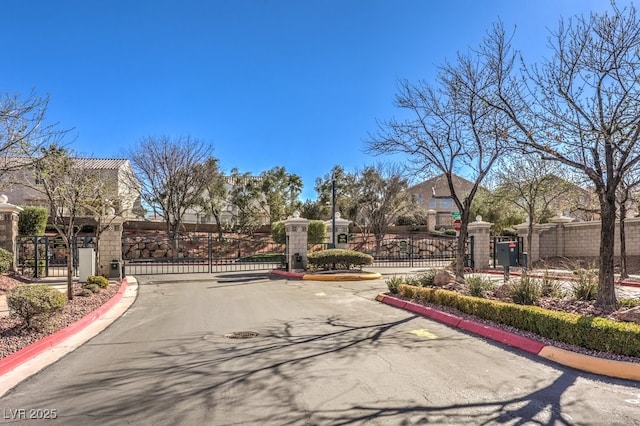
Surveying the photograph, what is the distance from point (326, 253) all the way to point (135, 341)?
13.5m

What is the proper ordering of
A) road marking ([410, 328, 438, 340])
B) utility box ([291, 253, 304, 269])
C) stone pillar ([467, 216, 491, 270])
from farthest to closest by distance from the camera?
stone pillar ([467, 216, 491, 270])
utility box ([291, 253, 304, 269])
road marking ([410, 328, 438, 340])

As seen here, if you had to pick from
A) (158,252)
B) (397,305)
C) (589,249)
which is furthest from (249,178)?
(397,305)

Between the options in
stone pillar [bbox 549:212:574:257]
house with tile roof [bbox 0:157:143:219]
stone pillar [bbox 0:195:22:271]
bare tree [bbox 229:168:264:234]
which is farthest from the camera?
bare tree [bbox 229:168:264:234]

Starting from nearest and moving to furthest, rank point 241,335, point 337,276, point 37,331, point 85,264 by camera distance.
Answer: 1. point 37,331
2. point 241,335
3. point 85,264
4. point 337,276

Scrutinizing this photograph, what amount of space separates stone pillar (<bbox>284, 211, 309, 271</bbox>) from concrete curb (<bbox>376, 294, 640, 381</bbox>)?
12.0 meters

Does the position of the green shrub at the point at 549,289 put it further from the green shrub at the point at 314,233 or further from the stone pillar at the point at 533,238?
the green shrub at the point at 314,233

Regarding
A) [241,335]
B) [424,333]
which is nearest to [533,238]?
[424,333]

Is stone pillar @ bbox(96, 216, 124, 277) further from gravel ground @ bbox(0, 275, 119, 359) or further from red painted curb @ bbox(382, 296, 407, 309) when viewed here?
red painted curb @ bbox(382, 296, 407, 309)

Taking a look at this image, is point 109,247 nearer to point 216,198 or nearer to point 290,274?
point 290,274

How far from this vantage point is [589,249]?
80.4 feet


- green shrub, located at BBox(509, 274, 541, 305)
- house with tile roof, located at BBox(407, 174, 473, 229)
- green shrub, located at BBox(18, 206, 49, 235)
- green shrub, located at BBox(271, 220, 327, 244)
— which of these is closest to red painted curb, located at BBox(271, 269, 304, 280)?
green shrub, located at BBox(509, 274, 541, 305)

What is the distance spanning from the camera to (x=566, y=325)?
6602 mm

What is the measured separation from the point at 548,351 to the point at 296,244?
51.5 ft

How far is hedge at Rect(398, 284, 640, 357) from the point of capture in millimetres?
5922
